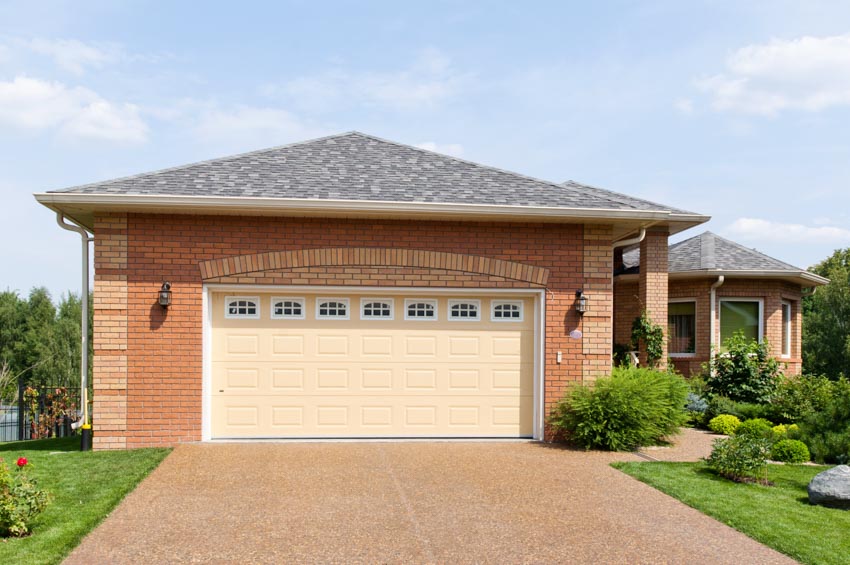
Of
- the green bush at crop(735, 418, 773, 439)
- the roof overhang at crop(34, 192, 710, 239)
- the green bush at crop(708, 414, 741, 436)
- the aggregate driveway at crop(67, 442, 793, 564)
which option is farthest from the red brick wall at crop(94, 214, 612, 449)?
the green bush at crop(708, 414, 741, 436)

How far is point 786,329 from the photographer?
720 inches

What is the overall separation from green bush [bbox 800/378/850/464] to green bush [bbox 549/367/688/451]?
196cm

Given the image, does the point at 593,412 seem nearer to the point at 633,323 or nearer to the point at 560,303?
the point at 560,303

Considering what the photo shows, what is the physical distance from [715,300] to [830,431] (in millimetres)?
Answer: 7025

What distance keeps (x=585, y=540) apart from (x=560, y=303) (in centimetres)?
519

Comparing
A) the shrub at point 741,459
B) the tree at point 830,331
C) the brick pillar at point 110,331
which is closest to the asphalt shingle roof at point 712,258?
the shrub at point 741,459

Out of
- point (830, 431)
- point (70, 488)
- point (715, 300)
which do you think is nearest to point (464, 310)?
point (830, 431)

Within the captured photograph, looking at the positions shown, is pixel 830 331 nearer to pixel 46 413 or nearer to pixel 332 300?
pixel 332 300

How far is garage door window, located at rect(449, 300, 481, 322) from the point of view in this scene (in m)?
11.0

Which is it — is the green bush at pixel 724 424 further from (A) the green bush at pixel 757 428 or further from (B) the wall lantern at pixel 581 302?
(B) the wall lantern at pixel 581 302

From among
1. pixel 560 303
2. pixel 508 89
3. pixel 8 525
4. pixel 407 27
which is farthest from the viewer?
pixel 508 89

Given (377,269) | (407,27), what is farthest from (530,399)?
(407,27)

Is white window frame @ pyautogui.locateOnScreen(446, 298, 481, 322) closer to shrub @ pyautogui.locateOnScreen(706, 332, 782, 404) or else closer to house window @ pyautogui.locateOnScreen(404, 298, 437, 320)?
house window @ pyautogui.locateOnScreen(404, 298, 437, 320)

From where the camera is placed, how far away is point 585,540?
613 centimetres
